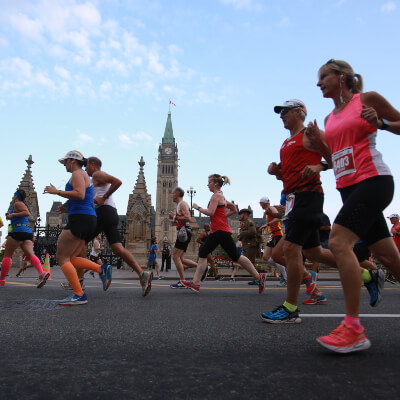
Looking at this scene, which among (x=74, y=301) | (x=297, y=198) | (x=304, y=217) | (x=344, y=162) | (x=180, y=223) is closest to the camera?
(x=344, y=162)

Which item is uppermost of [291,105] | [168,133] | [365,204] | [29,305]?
[168,133]

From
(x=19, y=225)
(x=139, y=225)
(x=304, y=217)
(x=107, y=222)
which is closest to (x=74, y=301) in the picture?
(x=107, y=222)

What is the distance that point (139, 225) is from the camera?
21.0 metres

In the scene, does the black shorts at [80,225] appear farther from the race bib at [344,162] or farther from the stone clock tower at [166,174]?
the stone clock tower at [166,174]

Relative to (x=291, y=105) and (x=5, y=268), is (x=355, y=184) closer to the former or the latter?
(x=291, y=105)

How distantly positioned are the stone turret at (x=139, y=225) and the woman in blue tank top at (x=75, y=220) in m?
15.7

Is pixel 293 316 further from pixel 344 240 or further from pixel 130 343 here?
pixel 130 343

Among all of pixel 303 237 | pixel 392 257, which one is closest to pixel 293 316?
pixel 303 237

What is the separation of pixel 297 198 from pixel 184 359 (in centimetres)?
227

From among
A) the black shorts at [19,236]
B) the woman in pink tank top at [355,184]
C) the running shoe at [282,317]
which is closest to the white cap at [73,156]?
the running shoe at [282,317]

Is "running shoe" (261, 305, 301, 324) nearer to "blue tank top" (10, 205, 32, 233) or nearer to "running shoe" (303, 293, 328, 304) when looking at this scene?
"running shoe" (303, 293, 328, 304)

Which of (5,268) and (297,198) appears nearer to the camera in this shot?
(297,198)

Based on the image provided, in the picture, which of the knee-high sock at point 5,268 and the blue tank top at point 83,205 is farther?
the knee-high sock at point 5,268

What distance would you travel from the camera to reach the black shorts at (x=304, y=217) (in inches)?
147
